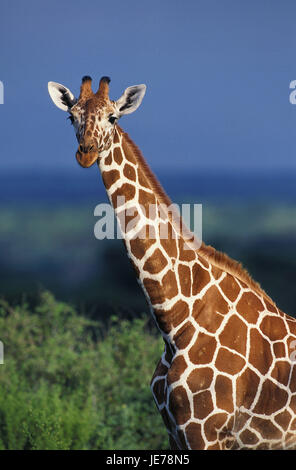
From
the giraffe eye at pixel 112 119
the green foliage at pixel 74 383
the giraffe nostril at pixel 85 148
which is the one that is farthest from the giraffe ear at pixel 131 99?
the green foliage at pixel 74 383

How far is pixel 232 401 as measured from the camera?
5.25 metres

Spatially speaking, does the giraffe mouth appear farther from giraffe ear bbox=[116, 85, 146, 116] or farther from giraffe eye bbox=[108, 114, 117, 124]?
giraffe ear bbox=[116, 85, 146, 116]

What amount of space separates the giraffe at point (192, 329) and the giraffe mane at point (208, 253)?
A: 11mm

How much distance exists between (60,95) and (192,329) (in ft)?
6.58

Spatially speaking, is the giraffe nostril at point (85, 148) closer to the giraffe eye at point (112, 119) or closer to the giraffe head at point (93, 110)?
the giraffe head at point (93, 110)

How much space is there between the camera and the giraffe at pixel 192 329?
5242 millimetres

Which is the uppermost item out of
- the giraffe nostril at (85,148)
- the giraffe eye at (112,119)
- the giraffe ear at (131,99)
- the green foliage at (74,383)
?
the giraffe ear at (131,99)

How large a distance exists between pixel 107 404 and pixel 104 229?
18.1 ft

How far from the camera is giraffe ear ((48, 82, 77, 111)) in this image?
5.41m

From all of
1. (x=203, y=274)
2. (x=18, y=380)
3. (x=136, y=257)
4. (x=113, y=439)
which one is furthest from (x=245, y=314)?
(x=18, y=380)

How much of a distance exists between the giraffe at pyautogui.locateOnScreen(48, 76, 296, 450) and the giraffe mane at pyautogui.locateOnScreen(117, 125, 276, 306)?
1 cm
